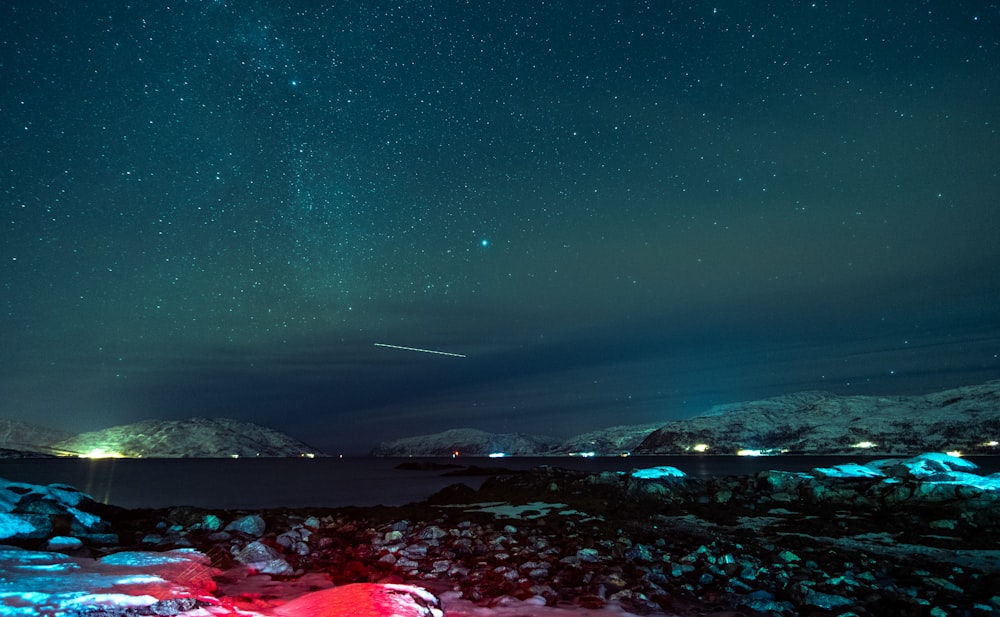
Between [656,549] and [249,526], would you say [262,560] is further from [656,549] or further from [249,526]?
[656,549]

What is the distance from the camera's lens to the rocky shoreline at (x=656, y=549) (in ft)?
34.1

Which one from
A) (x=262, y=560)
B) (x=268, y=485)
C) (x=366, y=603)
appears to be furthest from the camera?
(x=268, y=485)

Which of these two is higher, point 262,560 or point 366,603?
point 366,603

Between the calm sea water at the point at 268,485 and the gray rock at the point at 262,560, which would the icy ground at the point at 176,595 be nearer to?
the gray rock at the point at 262,560

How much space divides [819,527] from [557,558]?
40.5 ft

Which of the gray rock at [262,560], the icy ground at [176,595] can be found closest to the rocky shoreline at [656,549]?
the gray rock at [262,560]

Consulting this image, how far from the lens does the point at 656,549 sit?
47.6ft

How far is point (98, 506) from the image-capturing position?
671 inches

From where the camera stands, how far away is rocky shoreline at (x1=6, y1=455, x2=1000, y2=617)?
34.1 feet

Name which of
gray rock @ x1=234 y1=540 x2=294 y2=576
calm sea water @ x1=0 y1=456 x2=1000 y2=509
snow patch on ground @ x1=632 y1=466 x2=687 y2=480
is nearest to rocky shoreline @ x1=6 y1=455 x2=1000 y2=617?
gray rock @ x1=234 y1=540 x2=294 y2=576

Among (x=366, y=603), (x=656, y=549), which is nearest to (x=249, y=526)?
(x=366, y=603)

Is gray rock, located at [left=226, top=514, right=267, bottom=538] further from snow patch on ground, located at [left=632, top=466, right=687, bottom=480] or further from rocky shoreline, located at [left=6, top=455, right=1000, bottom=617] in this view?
snow patch on ground, located at [left=632, top=466, right=687, bottom=480]

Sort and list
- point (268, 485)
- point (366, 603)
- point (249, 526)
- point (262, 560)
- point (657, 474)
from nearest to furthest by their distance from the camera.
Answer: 1. point (366, 603)
2. point (262, 560)
3. point (249, 526)
4. point (657, 474)
5. point (268, 485)

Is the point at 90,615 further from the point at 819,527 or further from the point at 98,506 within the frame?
the point at 819,527
